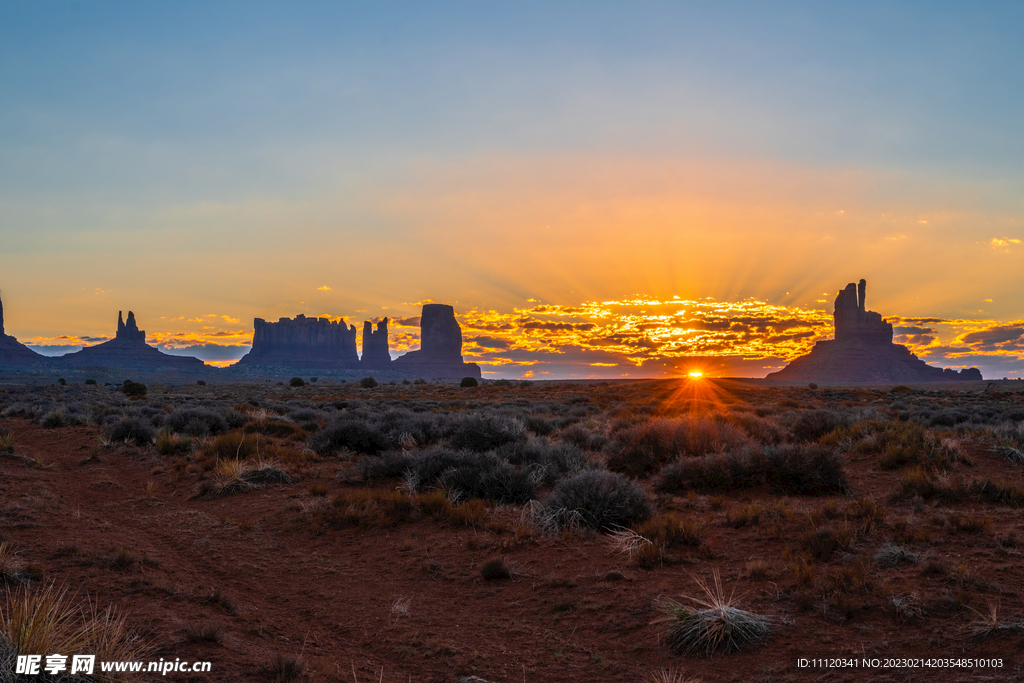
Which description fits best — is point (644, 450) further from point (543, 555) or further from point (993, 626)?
point (993, 626)

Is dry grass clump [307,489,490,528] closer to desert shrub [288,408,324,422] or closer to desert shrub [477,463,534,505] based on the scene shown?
desert shrub [477,463,534,505]

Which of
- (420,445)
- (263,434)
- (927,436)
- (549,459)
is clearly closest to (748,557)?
(549,459)

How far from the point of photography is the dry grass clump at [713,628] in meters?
5.77

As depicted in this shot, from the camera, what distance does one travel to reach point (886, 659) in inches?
209

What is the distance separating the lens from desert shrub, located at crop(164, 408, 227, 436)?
1977cm

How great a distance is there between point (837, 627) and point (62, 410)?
94.7 ft

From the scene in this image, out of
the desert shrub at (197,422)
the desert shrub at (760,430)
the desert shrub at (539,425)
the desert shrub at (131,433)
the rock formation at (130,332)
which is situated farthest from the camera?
the rock formation at (130,332)

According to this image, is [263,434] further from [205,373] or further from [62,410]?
Answer: [205,373]

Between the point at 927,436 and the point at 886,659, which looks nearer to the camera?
the point at 886,659

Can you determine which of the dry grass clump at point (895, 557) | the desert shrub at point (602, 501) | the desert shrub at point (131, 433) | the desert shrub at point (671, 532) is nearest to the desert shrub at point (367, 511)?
the desert shrub at point (602, 501)

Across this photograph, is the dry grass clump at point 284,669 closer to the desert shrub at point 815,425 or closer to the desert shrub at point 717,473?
the desert shrub at point 717,473

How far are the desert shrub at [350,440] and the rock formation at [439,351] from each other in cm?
17592

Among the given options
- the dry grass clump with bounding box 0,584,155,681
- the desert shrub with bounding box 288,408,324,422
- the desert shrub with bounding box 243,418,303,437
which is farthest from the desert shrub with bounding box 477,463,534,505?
the desert shrub with bounding box 288,408,324,422

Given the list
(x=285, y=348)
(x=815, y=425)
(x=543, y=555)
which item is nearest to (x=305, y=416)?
(x=815, y=425)
